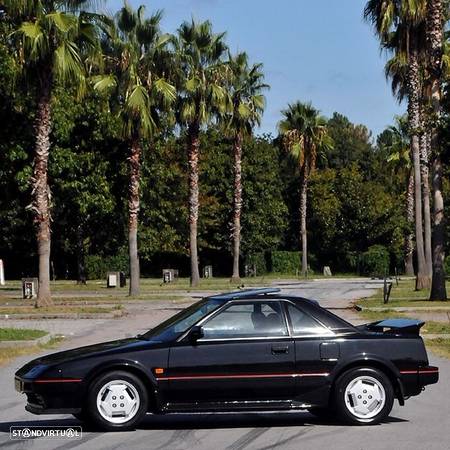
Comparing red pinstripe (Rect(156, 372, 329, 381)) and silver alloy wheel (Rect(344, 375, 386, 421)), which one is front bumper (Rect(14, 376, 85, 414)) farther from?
silver alloy wheel (Rect(344, 375, 386, 421))

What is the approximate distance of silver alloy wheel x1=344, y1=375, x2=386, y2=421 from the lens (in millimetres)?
9539

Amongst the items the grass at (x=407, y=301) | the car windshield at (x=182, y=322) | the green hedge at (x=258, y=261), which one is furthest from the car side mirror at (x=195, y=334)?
the green hedge at (x=258, y=261)

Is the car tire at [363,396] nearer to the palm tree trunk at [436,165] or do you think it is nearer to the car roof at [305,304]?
the car roof at [305,304]

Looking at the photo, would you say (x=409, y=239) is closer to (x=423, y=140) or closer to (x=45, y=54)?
(x=423, y=140)

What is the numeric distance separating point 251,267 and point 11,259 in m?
18.4

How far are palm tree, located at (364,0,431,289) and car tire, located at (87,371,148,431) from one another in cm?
2249

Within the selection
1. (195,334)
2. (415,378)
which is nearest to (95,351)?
(195,334)

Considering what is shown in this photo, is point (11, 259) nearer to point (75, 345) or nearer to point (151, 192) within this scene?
point (151, 192)

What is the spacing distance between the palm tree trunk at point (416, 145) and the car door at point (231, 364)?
87.5ft

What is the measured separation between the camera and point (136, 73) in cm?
3566

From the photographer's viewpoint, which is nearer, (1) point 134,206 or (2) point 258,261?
(1) point 134,206

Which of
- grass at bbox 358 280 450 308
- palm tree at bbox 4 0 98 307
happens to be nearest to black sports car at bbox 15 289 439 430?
grass at bbox 358 280 450 308

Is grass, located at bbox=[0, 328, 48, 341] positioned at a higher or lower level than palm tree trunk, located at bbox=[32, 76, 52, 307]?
lower

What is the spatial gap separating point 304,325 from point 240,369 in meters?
0.87
